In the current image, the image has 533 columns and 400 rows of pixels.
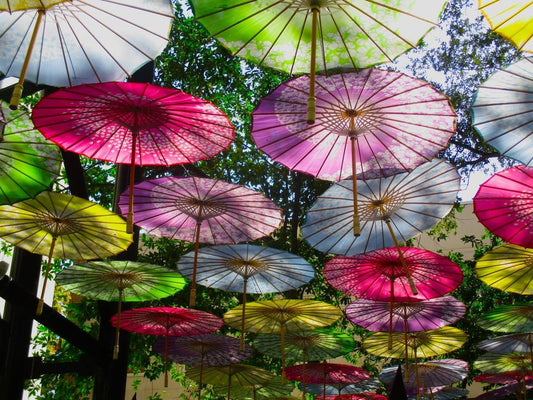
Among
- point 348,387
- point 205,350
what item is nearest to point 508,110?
point 205,350

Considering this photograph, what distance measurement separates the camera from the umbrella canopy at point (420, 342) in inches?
339

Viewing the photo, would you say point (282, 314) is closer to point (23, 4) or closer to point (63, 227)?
point (63, 227)

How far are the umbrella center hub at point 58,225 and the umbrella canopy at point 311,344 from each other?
3.69m

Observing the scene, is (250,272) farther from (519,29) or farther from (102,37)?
(519,29)

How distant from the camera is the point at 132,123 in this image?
505cm

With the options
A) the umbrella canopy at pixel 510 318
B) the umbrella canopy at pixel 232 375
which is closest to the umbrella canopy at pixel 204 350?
the umbrella canopy at pixel 232 375

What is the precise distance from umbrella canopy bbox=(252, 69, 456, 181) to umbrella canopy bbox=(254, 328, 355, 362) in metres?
3.51

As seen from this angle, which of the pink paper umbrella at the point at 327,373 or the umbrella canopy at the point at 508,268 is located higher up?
the umbrella canopy at the point at 508,268

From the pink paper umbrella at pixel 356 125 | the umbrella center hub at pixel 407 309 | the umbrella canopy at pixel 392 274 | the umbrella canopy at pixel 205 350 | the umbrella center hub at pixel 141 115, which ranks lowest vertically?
the umbrella canopy at pixel 205 350

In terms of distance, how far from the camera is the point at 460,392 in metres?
10.5

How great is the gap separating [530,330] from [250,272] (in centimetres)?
409

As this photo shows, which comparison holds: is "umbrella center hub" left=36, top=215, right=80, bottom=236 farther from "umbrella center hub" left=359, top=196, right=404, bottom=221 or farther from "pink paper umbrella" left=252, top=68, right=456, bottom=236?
"umbrella center hub" left=359, top=196, right=404, bottom=221

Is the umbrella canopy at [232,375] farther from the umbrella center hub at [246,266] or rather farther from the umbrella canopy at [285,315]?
the umbrella center hub at [246,266]

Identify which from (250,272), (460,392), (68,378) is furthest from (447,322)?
(68,378)
